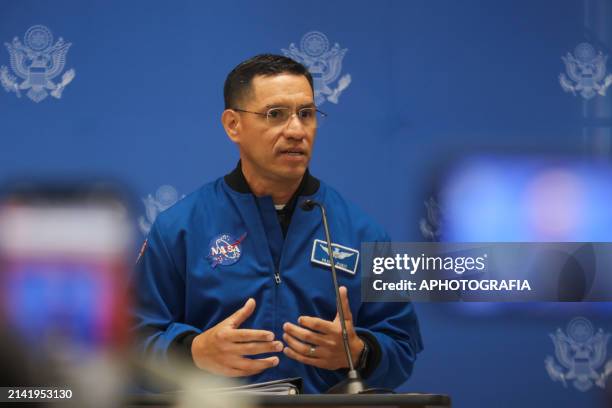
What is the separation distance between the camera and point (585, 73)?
3195 mm

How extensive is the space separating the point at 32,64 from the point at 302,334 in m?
1.28

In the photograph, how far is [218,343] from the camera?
2.73m

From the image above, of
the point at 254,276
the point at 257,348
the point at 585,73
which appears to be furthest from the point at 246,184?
the point at 585,73

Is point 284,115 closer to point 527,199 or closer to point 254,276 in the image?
point 254,276

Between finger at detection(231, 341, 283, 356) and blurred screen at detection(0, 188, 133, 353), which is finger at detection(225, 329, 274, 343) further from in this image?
blurred screen at detection(0, 188, 133, 353)

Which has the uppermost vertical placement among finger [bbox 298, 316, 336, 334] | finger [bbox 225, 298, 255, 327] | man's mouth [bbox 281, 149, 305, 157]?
man's mouth [bbox 281, 149, 305, 157]

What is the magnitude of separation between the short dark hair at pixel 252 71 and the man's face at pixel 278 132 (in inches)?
0.9

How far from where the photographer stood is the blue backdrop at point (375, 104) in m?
3.16

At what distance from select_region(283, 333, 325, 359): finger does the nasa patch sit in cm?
32

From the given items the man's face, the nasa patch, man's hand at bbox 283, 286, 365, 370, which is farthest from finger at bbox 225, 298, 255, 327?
the man's face

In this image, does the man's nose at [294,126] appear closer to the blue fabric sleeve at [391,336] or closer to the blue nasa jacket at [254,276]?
the blue nasa jacket at [254,276]

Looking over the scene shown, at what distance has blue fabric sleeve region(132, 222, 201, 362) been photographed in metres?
2.82

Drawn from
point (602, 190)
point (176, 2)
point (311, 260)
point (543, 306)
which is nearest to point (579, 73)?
point (602, 190)

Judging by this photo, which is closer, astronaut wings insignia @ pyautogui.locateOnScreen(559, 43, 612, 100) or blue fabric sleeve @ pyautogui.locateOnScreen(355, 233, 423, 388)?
blue fabric sleeve @ pyautogui.locateOnScreen(355, 233, 423, 388)
